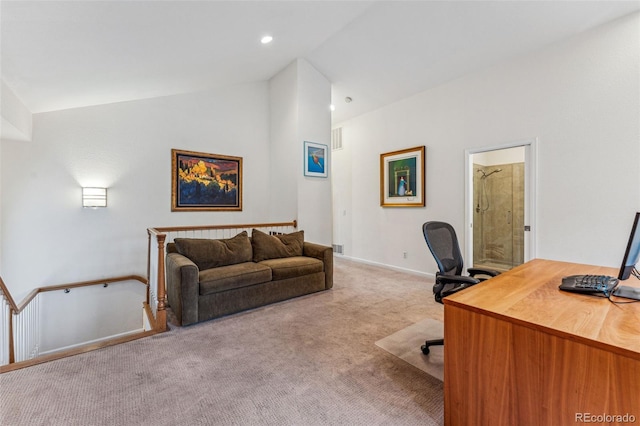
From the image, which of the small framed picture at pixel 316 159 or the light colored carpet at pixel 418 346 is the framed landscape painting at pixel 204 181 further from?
the light colored carpet at pixel 418 346

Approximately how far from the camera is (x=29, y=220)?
3.33m

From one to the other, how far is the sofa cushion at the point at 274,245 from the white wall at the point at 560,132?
2.01 m

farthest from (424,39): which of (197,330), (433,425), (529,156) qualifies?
(197,330)

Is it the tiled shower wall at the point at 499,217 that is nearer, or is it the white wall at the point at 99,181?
the white wall at the point at 99,181

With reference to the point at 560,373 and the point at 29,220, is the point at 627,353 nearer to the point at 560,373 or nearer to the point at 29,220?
the point at 560,373

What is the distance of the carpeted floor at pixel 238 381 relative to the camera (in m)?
1.56

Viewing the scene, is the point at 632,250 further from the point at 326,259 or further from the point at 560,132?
the point at 326,259

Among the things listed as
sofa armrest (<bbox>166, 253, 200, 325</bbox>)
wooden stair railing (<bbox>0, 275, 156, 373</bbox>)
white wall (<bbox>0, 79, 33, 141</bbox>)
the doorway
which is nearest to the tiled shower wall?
the doorway

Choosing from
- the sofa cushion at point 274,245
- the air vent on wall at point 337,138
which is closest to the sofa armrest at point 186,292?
the sofa cushion at point 274,245

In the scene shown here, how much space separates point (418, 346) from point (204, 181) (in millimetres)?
3878

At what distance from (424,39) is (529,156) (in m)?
1.99

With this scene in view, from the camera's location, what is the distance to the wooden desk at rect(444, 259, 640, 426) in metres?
0.98

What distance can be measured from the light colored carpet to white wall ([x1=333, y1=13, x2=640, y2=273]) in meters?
1.89

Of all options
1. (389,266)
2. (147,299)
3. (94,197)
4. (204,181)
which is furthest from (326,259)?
(94,197)
